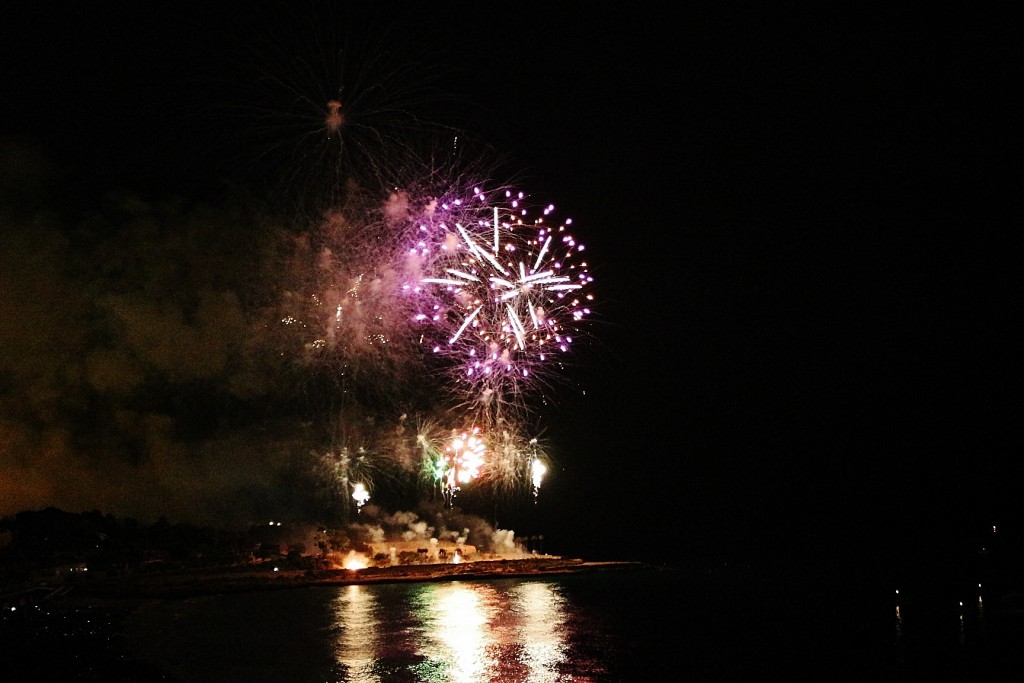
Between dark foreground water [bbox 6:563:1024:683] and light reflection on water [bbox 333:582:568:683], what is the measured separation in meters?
0.05

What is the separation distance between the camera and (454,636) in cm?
1500

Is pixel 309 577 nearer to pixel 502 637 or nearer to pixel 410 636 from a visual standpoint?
pixel 410 636

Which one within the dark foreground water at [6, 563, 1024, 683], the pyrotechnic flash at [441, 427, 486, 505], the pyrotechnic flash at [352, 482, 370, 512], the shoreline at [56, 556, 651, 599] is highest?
the pyrotechnic flash at [441, 427, 486, 505]

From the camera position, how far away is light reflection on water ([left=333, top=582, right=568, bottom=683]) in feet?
38.2

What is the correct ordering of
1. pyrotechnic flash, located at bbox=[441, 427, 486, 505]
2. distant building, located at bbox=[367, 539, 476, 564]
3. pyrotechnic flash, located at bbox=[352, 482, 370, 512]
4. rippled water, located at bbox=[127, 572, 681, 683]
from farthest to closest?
pyrotechnic flash, located at bbox=[352, 482, 370, 512] < distant building, located at bbox=[367, 539, 476, 564] < pyrotechnic flash, located at bbox=[441, 427, 486, 505] < rippled water, located at bbox=[127, 572, 681, 683]

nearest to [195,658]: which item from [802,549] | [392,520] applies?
[392,520]

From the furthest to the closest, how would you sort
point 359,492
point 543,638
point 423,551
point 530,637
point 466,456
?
point 359,492 → point 423,551 → point 466,456 → point 530,637 → point 543,638

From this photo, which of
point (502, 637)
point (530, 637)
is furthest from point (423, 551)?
point (530, 637)

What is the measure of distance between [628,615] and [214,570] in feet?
63.9

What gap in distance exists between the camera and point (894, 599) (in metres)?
22.0

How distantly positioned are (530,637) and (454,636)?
147 cm

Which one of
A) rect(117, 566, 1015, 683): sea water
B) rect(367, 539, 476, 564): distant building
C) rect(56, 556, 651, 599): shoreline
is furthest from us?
rect(367, 539, 476, 564): distant building

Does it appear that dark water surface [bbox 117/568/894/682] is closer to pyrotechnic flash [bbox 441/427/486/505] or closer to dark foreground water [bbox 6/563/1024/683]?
dark foreground water [bbox 6/563/1024/683]

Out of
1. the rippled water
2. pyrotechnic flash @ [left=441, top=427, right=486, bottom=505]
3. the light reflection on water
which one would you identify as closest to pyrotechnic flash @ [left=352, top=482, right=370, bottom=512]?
the rippled water
